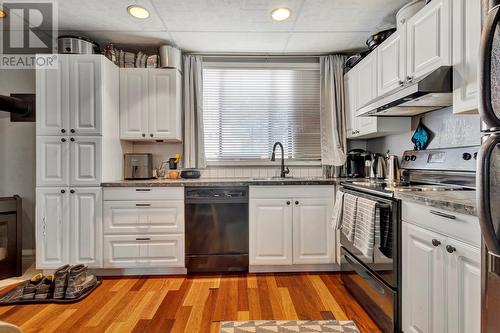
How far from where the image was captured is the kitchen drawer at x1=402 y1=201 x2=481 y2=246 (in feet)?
3.70

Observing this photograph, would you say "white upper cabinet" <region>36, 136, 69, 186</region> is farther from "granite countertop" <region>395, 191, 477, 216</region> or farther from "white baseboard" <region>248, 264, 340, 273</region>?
"granite countertop" <region>395, 191, 477, 216</region>

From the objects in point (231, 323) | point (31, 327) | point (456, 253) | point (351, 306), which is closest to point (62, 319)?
point (31, 327)

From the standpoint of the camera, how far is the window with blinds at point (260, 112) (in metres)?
3.34

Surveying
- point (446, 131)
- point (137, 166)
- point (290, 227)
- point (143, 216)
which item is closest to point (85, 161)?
point (137, 166)

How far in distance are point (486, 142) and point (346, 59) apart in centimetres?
262

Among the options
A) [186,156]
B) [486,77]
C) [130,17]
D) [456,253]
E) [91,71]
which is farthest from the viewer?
[186,156]

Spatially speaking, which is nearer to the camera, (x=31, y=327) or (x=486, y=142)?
(x=486, y=142)

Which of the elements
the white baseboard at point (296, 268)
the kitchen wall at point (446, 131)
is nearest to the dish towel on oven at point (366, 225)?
the kitchen wall at point (446, 131)

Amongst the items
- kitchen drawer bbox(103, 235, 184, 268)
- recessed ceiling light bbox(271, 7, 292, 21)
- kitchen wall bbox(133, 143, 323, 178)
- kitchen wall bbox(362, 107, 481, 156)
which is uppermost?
recessed ceiling light bbox(271, 7, 292, 21)

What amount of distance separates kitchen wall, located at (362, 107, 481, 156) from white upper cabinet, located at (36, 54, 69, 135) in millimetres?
3182

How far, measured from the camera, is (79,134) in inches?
102

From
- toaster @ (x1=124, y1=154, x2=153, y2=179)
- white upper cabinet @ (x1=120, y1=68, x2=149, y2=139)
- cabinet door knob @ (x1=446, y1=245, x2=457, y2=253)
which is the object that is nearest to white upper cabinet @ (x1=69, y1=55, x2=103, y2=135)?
white upper cabinet @ (x1=120, y1=68, x2=149, y2=139)

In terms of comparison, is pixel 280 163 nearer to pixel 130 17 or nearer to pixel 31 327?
pixel 130 17

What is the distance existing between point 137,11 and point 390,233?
101 inches
